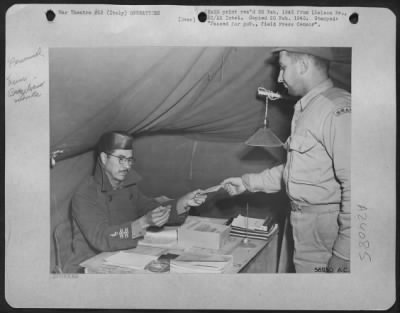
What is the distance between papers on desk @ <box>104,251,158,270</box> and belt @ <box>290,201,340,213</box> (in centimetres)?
42

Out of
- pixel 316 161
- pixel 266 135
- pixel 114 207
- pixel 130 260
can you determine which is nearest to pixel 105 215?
pixel 114 207

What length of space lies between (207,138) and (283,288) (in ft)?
1.54

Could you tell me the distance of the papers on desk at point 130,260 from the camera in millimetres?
1321

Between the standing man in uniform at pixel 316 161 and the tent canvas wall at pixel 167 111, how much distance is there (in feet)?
0.11

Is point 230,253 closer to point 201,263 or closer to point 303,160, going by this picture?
point 201,263

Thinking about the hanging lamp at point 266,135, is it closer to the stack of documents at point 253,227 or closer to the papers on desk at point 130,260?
the stack of documents at point 253,227

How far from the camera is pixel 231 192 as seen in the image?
1.33 m

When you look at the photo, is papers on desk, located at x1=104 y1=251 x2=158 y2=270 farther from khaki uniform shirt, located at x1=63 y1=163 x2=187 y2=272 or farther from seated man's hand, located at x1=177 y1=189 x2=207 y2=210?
seated man's hand, located at x1=177 y1=189 x2=207 y2=210

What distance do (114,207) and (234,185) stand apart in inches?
13.3

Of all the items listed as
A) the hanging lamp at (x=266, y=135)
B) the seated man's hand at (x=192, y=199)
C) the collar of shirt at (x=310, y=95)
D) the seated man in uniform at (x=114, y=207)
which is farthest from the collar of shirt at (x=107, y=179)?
the collar of shirt at (x=310, y=95)

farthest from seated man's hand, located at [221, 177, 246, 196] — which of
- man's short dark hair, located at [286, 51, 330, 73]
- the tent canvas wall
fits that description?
man's short dark hair, located at [286, 51, 330, 73]

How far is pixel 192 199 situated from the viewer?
4.39ft

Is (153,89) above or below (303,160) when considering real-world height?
above

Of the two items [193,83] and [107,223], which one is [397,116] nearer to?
[193,83]
